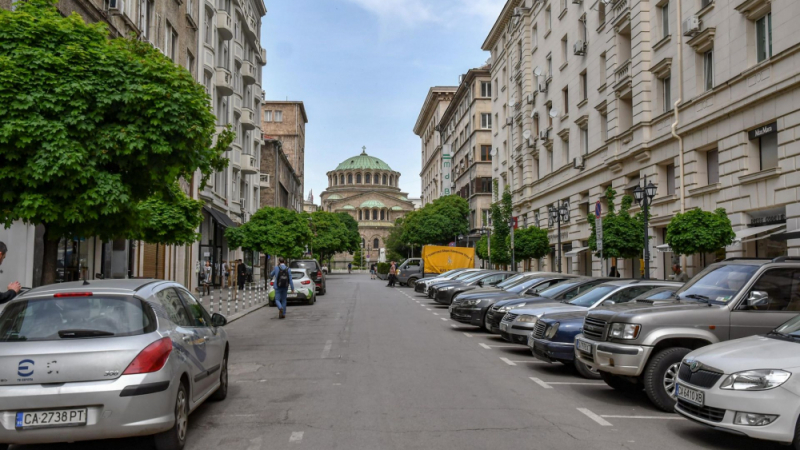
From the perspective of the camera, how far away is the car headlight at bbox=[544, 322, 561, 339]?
1033 cm

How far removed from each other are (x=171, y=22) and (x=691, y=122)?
1981 centimetres

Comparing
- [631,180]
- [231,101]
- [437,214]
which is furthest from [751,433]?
[437,214]

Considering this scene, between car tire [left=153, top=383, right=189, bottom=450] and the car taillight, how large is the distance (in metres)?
0.39

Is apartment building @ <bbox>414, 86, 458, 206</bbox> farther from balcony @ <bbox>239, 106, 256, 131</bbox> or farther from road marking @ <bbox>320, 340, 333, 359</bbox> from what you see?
road marking @ <bbox>320, 340, 333, 359</bbox>

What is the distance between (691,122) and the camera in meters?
22.1

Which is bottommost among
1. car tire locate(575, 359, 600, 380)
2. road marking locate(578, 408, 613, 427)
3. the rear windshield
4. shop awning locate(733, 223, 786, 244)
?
road marking locate(578, 408, 613, 427)

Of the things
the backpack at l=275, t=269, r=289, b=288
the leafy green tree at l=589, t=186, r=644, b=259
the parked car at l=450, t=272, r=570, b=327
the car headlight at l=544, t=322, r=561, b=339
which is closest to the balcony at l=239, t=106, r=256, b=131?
the backpack at l=275, t=269, r=289, b=288

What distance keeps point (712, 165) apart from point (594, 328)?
49.6 ft

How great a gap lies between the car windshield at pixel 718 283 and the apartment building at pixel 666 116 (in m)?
9.16

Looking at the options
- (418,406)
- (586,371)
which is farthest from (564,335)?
(418,406)

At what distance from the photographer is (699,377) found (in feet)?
21.2

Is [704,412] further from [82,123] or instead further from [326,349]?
[82,123]

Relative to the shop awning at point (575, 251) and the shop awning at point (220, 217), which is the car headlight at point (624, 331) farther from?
the shop awning at point (220, 217)

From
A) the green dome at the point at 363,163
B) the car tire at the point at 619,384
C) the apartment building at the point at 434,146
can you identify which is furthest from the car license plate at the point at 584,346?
the green dome at the point at 363,163
